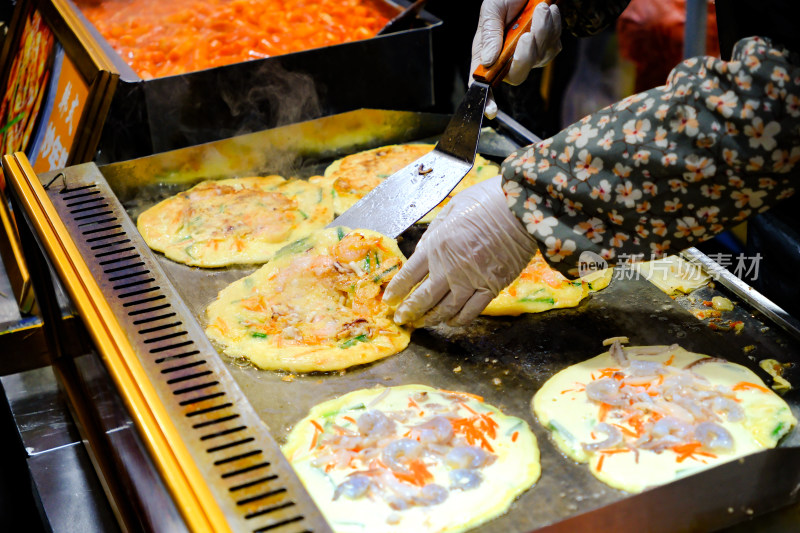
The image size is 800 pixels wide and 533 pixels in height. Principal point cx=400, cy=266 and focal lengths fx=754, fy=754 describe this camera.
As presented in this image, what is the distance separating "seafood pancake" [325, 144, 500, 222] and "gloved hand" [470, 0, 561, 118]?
61cm

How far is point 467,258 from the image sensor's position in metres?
2.40

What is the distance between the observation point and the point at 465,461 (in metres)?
2.01

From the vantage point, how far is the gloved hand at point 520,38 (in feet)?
9.68

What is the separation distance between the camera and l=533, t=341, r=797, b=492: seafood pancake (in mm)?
2023

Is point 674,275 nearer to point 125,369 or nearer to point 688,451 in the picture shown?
point 688,451

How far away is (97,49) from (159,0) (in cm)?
150

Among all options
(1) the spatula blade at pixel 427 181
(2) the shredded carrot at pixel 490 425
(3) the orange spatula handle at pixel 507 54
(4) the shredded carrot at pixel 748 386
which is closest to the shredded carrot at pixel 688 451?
(4) the shredded carrot at pixel 748 386

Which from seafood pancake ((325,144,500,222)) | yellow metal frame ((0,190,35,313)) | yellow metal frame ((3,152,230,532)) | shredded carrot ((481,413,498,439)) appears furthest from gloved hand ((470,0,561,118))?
yellow metal frame ((0,190,35,313))

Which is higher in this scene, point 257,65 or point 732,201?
point 732,201

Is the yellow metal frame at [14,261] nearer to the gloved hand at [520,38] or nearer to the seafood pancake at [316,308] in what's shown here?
the seafood pancake at [316,308]

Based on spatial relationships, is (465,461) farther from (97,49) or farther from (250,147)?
(97,49)

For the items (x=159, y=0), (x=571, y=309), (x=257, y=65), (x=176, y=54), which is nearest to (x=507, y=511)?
(x=571, y=309)

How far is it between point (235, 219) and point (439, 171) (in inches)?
37.8

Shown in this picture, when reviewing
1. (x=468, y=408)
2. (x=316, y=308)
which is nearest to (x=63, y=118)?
(x=316, y=308)
